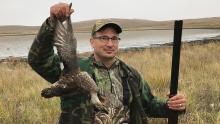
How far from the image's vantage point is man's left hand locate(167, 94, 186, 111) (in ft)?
15.5

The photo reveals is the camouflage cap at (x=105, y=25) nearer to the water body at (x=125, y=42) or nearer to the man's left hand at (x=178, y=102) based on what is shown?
the man's left hand at (x=178, y=102)

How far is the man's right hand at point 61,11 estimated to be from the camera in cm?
386

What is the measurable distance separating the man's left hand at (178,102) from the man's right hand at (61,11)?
136 cm

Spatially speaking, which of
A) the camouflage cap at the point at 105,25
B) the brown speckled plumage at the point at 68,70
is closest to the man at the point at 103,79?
the camouflage cap at the point at 105,25

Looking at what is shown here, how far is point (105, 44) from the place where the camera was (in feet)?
15.4

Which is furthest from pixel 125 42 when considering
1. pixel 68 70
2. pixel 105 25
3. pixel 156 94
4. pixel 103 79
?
pixel 68 70

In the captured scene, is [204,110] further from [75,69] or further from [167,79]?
[75,69]

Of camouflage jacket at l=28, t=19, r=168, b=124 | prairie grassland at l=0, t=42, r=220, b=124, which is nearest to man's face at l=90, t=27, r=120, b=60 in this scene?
camouflage jacket at l=28, t=19, r=168, b=124

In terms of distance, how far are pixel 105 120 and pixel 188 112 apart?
365cm

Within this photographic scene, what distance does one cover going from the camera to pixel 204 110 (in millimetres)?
8117

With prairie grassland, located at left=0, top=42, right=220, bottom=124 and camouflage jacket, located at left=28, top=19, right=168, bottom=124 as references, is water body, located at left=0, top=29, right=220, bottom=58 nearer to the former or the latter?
prairie grassland, located at left=0, top=42, right=220, bottom=124

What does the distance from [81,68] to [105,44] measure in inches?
11.7

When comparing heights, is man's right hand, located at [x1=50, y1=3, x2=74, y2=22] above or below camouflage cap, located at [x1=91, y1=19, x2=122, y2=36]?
above

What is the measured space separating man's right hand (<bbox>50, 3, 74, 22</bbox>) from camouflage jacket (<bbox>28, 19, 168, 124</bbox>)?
27 centimetres
